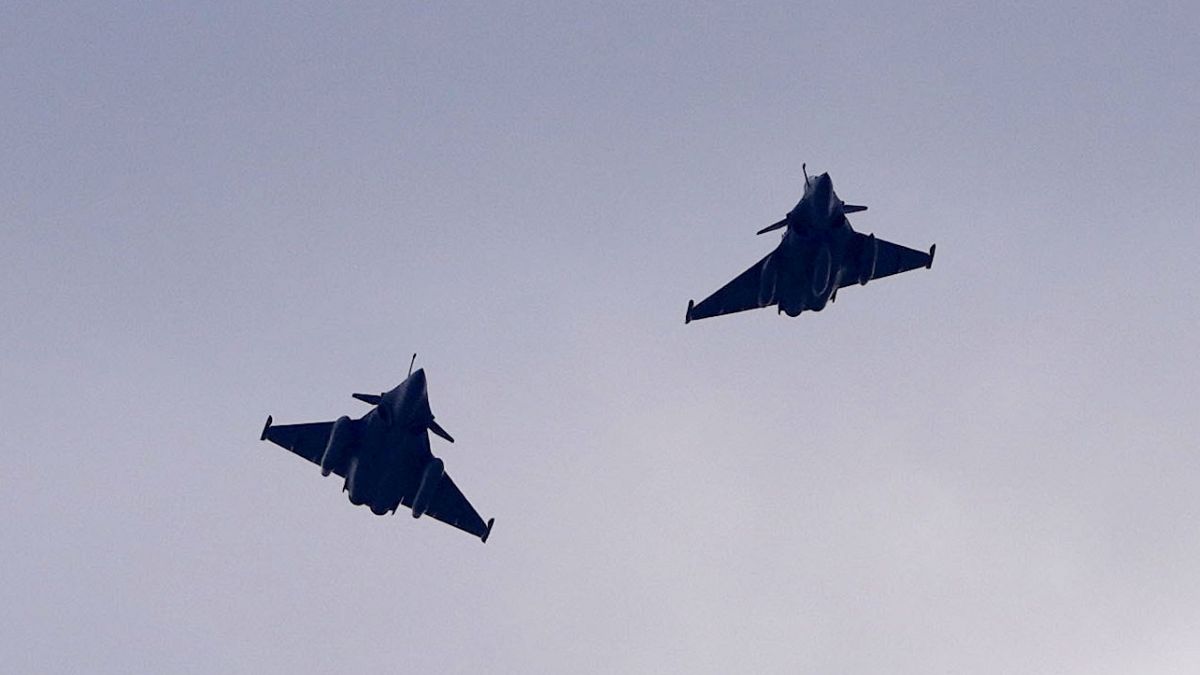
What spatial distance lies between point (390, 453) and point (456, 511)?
9312 millimetres

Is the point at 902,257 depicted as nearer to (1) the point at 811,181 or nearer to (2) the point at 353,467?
(1) the point at 811,181

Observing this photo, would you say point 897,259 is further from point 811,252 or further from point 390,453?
point 390,453

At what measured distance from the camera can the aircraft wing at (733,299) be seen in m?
74.4

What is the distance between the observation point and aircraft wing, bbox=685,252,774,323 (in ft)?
244

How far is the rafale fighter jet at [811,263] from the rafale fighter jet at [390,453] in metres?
14.8

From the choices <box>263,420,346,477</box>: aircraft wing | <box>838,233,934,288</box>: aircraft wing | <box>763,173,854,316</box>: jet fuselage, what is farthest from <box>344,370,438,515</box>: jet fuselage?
<box>838,233,934,288</box>: aircraft wing

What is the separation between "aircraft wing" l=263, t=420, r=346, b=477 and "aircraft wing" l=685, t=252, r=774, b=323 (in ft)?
62.1

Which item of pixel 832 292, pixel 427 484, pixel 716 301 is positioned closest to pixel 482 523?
pixel 427 484

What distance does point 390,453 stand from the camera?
6975 cm

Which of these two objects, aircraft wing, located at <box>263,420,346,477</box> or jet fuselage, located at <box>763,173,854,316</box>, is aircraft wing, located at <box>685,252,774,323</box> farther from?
aircraft wing, located at <box>263,420,346,477</box>

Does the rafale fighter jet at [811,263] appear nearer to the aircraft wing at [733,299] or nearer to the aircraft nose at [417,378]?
the aircraft wing at [733,299]

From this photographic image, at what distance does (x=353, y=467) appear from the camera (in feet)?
231

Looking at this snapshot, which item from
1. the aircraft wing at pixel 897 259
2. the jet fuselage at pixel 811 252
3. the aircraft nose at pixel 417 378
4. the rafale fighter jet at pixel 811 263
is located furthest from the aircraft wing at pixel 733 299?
the aircraft nose at pixel 417 378

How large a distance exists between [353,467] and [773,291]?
2095 centimetres
